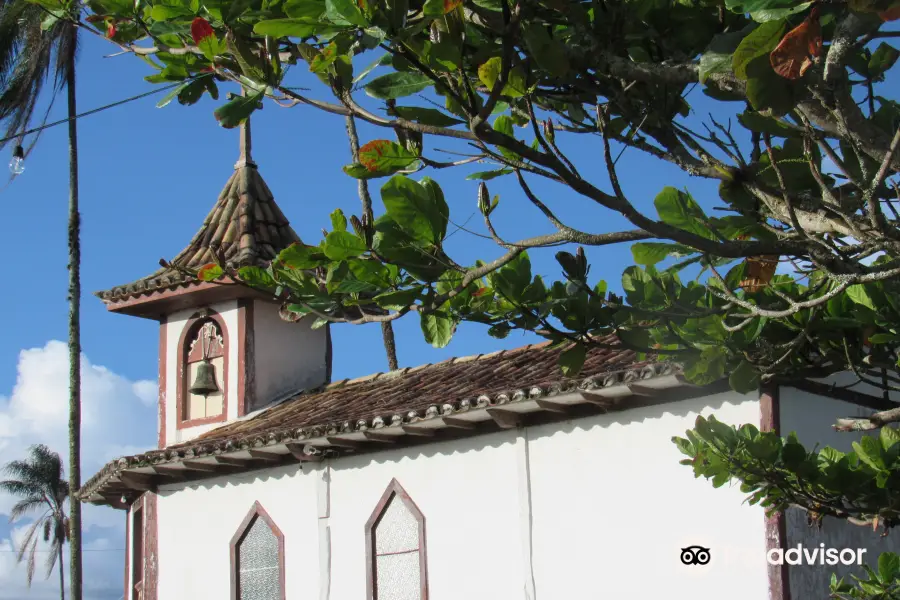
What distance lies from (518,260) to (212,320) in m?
11.2

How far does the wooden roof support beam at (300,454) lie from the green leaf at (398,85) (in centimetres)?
820

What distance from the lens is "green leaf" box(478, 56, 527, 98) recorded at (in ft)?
11.9

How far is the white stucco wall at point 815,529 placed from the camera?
8.78 meters

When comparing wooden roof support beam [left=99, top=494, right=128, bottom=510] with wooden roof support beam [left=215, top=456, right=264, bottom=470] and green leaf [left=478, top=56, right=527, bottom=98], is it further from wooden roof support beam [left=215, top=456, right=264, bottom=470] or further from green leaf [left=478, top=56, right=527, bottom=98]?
green leaf [left=478, top=56, right=527, bottom=98]

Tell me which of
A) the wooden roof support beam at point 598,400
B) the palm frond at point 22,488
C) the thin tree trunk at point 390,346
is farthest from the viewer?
the palm frond at point 22,488

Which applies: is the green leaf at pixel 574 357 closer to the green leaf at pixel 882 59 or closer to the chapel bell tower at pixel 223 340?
the green leaf at pixel 882 59

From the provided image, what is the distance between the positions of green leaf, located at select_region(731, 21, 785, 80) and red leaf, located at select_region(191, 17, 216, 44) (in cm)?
175

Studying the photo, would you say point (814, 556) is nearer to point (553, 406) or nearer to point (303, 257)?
point (553, 406)

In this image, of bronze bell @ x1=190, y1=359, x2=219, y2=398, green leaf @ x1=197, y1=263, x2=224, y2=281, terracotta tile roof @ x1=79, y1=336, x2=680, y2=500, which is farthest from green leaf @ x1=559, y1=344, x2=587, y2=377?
bronze bell @ x1=190, y1=359, x2=219, y2=398

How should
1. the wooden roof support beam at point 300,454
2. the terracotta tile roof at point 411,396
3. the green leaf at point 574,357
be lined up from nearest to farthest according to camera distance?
the green leaf at point 574,357, the terracotta tile roof at point 411,396, the wooden roof support beam at point 300,454

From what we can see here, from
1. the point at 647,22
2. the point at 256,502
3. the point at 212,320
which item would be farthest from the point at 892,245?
the point at 212,320

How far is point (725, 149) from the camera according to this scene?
4.13 metres

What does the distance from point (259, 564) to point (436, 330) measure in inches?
347

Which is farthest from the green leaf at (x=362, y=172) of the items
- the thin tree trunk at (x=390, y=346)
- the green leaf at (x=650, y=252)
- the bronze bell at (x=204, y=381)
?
the thin tree trunk at (x=390, y=346)
